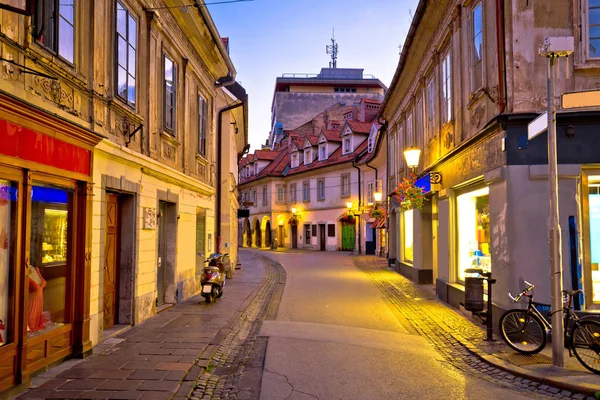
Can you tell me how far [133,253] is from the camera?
363 inches

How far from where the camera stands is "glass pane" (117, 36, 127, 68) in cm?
844

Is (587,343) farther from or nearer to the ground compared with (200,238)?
nearer to the ground

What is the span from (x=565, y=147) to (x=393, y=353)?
433 centimetres

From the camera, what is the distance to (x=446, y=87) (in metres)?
13.0

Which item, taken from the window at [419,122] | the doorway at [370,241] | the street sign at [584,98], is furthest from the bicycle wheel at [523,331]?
the doorway at [370,241]

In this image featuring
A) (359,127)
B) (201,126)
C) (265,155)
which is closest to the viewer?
(201,126)

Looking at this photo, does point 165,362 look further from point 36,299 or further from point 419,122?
point 419,122

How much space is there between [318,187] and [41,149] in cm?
3791

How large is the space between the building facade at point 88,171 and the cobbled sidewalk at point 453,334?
528 cm

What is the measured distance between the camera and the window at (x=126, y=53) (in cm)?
848

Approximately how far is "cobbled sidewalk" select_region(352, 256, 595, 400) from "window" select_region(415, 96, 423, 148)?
481 centimetres

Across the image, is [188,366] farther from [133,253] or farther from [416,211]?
[416,211]

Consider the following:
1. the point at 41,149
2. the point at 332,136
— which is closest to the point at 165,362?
the point at 41,149

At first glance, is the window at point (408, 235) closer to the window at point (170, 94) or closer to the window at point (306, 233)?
the window at point (170, 94)
